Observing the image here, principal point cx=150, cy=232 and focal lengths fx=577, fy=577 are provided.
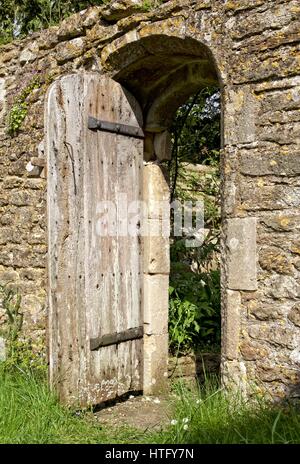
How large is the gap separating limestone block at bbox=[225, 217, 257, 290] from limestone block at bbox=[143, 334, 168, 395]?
1.45m

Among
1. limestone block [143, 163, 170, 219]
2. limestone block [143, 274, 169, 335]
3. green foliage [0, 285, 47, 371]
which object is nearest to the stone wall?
limestone block [143, 163, 170, 219]

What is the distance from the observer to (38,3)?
7680 mm

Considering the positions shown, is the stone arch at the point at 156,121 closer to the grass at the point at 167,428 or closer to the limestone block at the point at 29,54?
the grass at the point at 167,428

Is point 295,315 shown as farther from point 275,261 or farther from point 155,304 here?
point 155,304

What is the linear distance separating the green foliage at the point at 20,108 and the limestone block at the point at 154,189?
1.14 meters

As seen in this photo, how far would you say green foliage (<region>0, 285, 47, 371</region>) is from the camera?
459cm

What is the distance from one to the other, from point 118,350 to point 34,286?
0.92 metres

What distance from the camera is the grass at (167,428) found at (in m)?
3.02

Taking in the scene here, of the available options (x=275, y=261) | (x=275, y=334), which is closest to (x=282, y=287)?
(x=275, y=261)

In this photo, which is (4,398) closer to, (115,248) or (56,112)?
(115,248)

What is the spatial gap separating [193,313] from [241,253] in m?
2.01

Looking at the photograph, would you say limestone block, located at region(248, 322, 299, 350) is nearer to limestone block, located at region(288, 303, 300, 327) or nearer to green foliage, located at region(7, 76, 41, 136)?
limestone block, located at region(288, 303, 300, 327)

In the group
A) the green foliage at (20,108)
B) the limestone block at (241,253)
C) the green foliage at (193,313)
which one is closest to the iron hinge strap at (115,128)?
the green foliage at (20,108)
